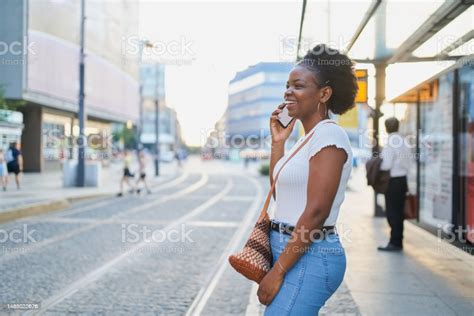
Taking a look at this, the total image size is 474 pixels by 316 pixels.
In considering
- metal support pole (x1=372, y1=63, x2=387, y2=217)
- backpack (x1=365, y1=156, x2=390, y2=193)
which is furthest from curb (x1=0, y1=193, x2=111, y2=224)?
metal support pole (x1=372, y1=63, x2=387, y2=217)

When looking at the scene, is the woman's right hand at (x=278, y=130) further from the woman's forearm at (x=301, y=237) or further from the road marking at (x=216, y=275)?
the road marking at (x=216, y=275)

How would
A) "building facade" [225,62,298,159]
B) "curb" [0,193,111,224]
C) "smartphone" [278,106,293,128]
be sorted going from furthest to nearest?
"building facade" [225,62,298,159]
"curb" [0,193,111,224]
"smartphone" [278,106,293,128]

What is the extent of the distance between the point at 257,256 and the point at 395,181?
16.9ft

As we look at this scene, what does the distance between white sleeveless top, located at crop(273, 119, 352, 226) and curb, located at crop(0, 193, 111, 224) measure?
955cm

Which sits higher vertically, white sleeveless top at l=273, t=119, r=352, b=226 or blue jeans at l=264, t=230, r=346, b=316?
white sleeveless top at l=273, t=119, r=352, b=226

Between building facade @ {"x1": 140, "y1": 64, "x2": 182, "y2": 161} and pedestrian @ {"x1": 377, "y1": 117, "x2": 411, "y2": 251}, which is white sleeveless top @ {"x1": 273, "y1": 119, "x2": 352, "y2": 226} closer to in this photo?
pedestrian @ {"x1": 377, "y1": 117, "x2": 411, "y2": 251}

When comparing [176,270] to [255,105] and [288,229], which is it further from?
[255,105]

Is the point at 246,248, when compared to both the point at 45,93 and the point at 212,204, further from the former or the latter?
the point at 45,93

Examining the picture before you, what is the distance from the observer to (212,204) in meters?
14.3

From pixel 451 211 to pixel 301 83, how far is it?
6437 mm

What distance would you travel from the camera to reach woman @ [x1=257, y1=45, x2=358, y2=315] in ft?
6.27

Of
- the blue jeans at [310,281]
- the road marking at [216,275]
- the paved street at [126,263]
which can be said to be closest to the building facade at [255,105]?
the paved street at [126,263]

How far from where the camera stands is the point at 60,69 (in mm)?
32250

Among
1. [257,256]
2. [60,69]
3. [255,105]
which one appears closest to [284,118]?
[257,256]
